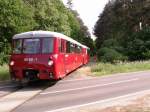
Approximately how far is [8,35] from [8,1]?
384cm

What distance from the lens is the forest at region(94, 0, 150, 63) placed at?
56844 mm

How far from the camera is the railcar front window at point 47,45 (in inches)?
850

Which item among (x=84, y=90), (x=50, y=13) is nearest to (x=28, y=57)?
(x=84, y=90)

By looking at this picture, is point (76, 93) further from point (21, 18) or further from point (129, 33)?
point (129, 33)

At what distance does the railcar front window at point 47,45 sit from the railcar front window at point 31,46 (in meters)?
0.30

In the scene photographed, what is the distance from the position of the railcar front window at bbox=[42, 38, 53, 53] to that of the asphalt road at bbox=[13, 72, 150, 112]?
180 centimetres

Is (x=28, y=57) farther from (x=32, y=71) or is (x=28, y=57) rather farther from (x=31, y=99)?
(x=31, y=99)

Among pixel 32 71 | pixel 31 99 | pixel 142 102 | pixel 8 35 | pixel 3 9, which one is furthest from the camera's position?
pixel 8 35

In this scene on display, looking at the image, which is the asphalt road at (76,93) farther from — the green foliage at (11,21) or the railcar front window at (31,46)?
the green foliage at (11,21)

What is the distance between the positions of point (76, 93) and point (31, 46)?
4307 millimetres

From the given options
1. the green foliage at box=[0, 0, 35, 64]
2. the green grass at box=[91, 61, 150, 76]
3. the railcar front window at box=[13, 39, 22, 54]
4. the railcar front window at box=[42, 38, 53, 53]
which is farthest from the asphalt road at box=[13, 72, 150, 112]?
the green foliage at box=[0, 0, 35, 64]

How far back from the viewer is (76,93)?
62.2 feet

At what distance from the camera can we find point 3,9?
41.4 m

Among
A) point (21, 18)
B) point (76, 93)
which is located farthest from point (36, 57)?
point (21, 18)
